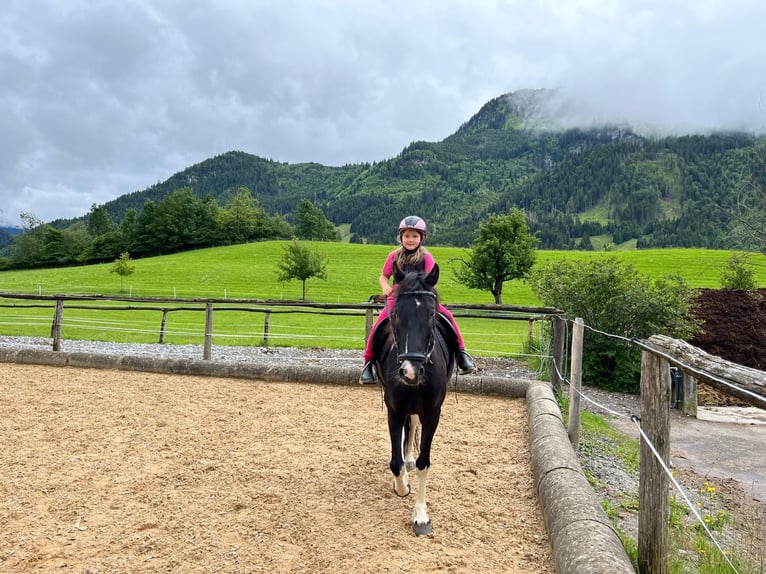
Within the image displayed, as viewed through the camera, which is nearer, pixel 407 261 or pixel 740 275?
pixel 407 261

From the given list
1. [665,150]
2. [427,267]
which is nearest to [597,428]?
[427,267]

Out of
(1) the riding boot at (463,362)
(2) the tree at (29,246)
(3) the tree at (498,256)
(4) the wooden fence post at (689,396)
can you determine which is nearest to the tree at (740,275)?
(4) the wooden fence post at (689,396)

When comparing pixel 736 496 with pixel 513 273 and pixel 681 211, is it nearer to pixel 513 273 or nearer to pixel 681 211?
pixel 513 273

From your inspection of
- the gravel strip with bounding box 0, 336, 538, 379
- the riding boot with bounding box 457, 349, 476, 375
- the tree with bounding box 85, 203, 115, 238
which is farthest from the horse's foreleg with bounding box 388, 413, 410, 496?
the tree with bounding box 85, 203, 115, 238

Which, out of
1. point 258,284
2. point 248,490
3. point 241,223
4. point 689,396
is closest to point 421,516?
point 248,490

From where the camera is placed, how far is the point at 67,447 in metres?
5.47

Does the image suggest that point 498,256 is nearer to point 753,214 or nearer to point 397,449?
point 753,214

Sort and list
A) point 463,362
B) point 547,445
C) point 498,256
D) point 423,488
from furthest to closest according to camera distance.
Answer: point 498,256, point 547,445, point 463,362, point 423,488

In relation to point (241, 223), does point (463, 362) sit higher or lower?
lower

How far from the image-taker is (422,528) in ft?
12.1

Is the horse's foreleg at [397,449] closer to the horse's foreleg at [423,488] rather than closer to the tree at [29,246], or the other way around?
the horse's foreleg at [423,488]

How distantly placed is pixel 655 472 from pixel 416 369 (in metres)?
1.58

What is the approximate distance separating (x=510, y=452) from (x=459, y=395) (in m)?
2.85

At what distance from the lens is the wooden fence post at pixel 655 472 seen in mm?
2975
